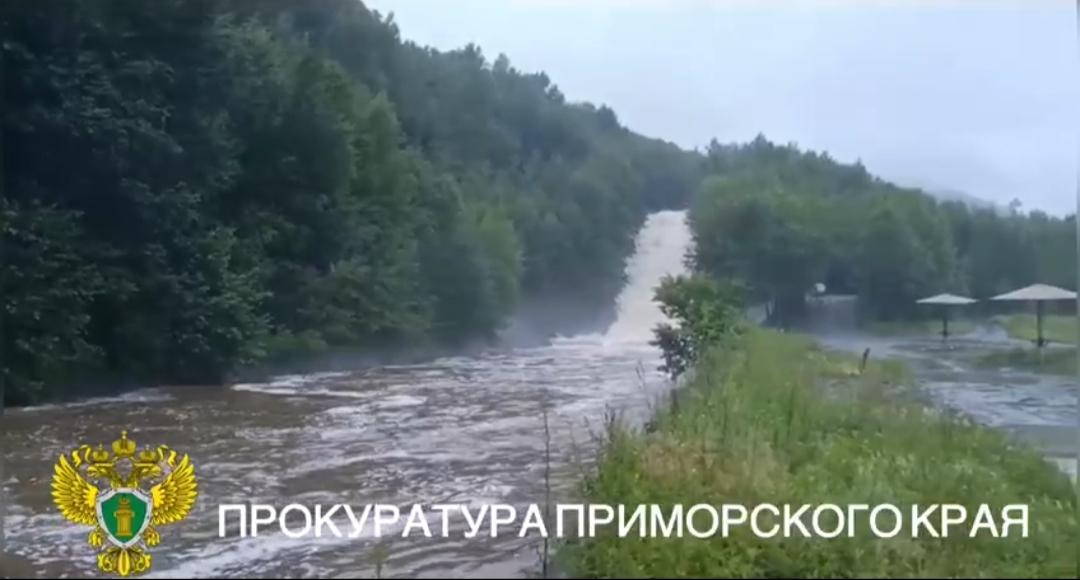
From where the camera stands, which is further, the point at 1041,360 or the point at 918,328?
the point at 918,328

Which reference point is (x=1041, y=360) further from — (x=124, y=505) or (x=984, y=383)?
(x=124, y=505)

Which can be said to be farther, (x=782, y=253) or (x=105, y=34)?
(x=105, y=34)

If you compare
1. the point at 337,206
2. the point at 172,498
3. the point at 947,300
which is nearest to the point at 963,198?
the point at 947,300

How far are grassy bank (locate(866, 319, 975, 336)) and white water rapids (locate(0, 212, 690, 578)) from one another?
1489mm

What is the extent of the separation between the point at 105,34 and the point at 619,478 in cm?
960

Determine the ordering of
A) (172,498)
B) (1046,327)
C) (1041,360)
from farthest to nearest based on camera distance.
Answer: (1041,360), (1046,327), (172,498)

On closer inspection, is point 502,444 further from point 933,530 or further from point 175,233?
point 175,233

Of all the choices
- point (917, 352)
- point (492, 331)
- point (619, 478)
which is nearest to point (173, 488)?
point (619, 478)

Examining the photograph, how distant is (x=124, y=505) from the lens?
5418 millimetres

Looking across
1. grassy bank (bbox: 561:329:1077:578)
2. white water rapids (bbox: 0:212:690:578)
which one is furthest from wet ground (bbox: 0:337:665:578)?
grassy bank (bbox: 561:329:1077:578)

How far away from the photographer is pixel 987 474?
5895 mm

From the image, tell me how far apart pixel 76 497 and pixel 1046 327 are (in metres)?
5.46

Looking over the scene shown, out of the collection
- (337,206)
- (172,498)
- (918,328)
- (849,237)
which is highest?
(337,206)

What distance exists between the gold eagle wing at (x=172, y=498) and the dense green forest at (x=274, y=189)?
4660 mm
